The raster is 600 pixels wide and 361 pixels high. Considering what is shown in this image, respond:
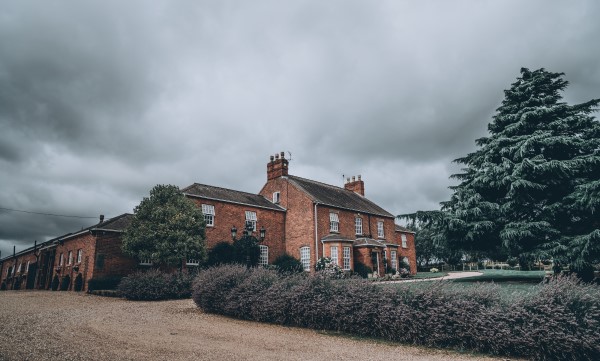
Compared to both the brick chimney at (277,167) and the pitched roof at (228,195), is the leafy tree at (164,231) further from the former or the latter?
the brick chimney at (277,167)

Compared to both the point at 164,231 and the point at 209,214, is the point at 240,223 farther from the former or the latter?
the point at 164,231

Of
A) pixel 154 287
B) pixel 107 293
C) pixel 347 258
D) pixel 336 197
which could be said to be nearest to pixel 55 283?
pixel 107 293

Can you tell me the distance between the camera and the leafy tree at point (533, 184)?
15891 millimetres

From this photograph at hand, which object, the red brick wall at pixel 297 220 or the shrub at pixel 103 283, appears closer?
the shrub at pixel 103 283

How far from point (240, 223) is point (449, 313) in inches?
874

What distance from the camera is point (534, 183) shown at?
1659 centimetres

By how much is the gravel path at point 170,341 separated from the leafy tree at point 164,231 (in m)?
8.13

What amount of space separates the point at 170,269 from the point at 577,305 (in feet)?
74.5

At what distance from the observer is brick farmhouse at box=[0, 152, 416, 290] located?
968 inches

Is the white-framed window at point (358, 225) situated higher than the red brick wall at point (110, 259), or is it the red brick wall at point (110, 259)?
the white-framed window at point (358, 225)

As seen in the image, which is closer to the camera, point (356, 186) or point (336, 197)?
point (336, 197)

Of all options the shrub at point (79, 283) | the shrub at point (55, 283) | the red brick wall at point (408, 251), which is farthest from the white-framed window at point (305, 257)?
the shrub at point (55, 283)

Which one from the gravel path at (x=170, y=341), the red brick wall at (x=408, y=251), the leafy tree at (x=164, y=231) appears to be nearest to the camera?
the gravel path at (x=170, y=341)

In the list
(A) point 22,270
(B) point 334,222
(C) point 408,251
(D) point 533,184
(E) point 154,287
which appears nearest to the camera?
(D) point 533,184
